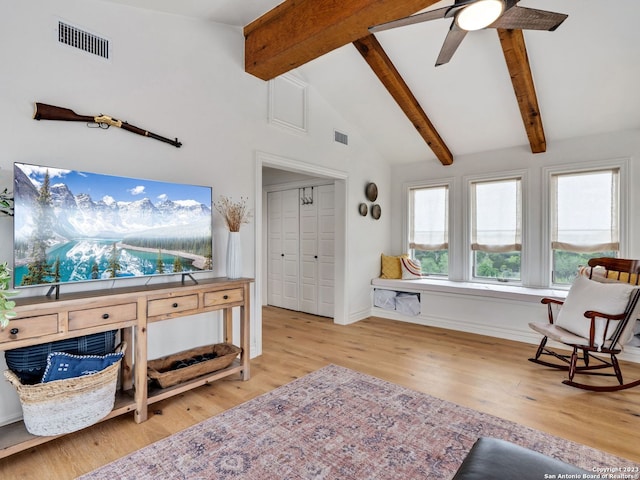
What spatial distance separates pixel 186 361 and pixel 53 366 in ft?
3.29

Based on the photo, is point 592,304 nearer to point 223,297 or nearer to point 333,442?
point 333,442

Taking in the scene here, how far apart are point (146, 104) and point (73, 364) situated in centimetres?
199

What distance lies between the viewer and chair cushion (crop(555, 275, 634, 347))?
9.31 ft

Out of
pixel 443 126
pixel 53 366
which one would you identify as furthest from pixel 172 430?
pixel 443 126

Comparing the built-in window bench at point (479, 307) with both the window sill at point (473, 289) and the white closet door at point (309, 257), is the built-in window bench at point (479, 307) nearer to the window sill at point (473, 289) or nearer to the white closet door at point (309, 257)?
the window sill at point (473, 289)

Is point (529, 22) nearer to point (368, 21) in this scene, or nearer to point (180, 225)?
point (368, 21)

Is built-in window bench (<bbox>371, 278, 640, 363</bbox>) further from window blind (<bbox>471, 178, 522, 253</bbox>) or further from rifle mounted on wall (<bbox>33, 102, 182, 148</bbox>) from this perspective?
rifle mounted on wall (<bbox>33, 102, 182, 148</bbox>)

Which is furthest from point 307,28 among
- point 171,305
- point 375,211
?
point 375,211

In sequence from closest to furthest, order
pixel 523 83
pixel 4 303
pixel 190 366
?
pixel 4 303, pixel 190 366, pixel 523 83

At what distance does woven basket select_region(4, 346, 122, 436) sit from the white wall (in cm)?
48

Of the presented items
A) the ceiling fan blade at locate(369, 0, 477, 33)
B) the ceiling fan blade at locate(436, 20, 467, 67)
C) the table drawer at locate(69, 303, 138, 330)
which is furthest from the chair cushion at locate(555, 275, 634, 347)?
the table drawer at locate(69, 303, 138, 330)

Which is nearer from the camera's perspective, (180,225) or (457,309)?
(180,225)

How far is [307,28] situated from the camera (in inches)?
109

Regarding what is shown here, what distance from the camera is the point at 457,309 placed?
4.62 metres
